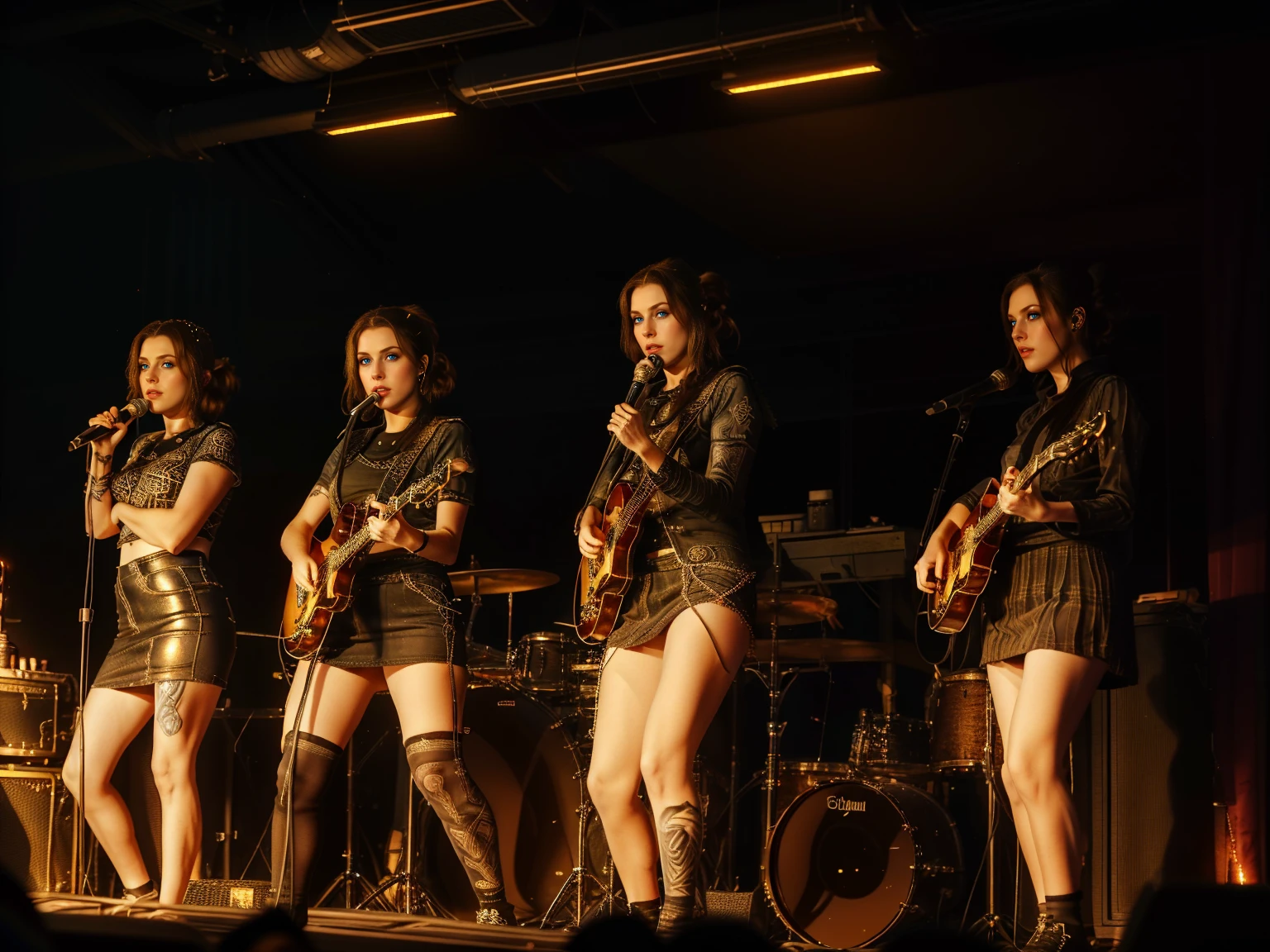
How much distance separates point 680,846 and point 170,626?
187cm

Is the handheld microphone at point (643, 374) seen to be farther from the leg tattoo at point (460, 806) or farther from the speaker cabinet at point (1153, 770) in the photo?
the speaker cabinet at point (1153, 770)

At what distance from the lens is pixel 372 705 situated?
7.58 metres

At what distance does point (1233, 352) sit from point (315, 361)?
5.45m

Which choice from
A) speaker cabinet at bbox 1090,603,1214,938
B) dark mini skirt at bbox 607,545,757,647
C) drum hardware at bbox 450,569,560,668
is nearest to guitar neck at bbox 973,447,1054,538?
dark mini skirt at bbox 607,545,757,647

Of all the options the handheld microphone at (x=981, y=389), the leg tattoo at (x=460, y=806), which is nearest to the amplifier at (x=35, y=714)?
the leg tattoo at (x=460, y=806)

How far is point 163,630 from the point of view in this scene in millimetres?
4867

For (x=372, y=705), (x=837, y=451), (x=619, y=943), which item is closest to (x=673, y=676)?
(x=619, y=943)

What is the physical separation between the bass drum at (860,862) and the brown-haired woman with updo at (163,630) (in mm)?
2218

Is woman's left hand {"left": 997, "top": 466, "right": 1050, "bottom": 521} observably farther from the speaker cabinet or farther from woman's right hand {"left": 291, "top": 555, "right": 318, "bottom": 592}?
woman's right hand {"left": 291, "top": 555, "right": 318, "bottom": 592}

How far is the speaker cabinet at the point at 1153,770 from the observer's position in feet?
17.6

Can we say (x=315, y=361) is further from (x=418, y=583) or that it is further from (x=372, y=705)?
(x=418, y=583)

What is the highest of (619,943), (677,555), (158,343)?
(158,343)

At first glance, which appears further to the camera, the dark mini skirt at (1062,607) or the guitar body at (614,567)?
the guitar body at (614,567)

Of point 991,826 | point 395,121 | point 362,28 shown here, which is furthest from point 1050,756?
point 395,121
